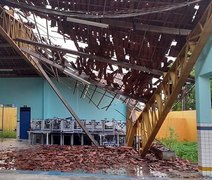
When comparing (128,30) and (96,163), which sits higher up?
(128,30)

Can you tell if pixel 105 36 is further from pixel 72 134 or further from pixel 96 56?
pixel 72 134

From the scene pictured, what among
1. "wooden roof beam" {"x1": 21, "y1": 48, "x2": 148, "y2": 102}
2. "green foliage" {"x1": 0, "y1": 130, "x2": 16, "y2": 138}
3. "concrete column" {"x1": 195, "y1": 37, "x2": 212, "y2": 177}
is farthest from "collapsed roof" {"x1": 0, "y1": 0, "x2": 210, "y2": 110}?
"green foliage" {"x1": 0, "y1": 130, "x2": 16, "y2": 138}

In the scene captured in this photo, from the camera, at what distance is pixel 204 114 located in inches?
311

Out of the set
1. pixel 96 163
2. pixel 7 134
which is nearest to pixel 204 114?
pixel 96 163

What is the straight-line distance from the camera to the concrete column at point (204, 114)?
772 cm

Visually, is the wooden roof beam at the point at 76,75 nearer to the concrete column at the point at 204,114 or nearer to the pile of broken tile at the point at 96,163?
the pile of broken tile at the point at 96,163

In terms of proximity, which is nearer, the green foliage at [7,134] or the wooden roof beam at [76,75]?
the wooden roof beam at [76,75]

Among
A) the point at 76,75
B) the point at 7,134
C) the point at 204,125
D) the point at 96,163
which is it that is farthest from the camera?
the point at 7,134

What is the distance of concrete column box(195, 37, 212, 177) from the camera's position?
7716mm

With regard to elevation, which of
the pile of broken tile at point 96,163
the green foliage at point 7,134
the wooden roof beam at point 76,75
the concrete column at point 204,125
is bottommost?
the pile of broken tile at point 96,163

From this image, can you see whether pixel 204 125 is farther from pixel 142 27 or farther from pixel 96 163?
pixel 96 163

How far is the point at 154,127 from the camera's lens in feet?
32.0

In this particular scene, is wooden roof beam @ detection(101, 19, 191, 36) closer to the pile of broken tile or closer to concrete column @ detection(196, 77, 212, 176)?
concrete column @ detection(196, 77, 212, 176)

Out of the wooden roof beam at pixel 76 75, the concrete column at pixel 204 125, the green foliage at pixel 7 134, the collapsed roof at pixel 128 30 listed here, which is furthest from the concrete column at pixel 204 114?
the green foliage at pixel 7 134
